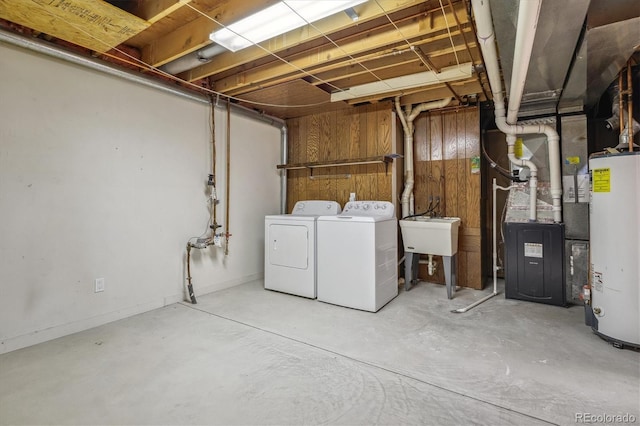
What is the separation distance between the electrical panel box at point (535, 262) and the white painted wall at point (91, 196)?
131 inches

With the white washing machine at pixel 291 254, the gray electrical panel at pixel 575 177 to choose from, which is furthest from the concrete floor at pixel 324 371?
the gray electrical panel at pixel 575 177

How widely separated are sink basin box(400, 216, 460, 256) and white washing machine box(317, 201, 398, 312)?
0.23 meters

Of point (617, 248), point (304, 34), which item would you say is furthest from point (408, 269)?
point (304, 34)

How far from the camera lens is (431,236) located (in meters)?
3.44

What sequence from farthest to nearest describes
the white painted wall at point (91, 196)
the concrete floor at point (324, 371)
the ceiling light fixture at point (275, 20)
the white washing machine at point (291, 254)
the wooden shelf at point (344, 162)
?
the wooden shelf at point (344, 162)
the white washing machine at point (291, 254)
the white painted wall at point (91, 196)
the ceiling light fixture at point (275, 20)
the concrete floor at point (324, 371)

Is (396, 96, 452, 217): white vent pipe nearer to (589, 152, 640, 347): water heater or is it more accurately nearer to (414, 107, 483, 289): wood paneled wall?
(414, 107, 483, 289): wood paneled wall

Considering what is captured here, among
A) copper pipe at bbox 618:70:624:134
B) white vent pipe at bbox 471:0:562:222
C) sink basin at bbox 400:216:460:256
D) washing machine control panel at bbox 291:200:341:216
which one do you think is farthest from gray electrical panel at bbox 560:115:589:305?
washing machine control panel at bbox 291:200:341:216

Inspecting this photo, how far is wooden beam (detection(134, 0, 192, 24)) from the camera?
1.98 m

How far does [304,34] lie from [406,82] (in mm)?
1309

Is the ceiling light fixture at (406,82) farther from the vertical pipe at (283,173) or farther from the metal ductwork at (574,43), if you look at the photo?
the vertical pipe at (283,173)

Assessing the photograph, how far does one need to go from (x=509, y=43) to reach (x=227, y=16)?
6.53ft

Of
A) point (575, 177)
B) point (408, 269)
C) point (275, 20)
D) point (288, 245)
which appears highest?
point (275, 20)

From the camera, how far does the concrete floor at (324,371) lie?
1.58 m

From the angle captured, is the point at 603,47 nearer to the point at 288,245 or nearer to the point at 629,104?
the point at 629,104
